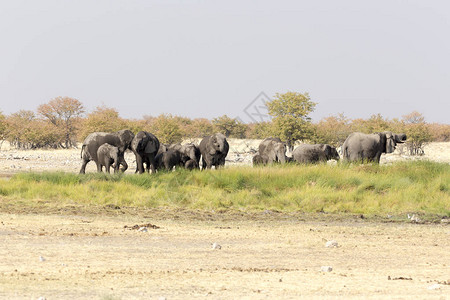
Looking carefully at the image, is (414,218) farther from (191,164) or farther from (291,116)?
(291,116)

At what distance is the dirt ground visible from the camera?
7.43 m

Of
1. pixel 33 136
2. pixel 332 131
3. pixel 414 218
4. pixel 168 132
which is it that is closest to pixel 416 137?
pixel 332 131

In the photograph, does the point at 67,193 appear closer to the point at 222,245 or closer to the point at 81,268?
the point at 222,245

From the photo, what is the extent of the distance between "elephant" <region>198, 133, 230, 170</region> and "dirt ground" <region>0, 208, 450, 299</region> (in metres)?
6.48

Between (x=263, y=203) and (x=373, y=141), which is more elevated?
(x=373, y=141)

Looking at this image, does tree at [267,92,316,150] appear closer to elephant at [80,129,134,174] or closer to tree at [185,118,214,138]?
tree at [185,118,214,138]

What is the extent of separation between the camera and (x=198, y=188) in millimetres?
18406

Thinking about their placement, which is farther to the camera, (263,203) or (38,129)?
(38,129)

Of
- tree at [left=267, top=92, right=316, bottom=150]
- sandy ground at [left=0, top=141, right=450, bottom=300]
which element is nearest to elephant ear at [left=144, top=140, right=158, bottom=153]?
sandy ground at [left=0, top=141, right=450, bottom=300]

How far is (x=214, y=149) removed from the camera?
72.7 feet

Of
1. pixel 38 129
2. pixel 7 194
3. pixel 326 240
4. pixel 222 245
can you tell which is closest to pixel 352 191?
pixel 326 240

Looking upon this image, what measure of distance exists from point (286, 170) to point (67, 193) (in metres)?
5.85

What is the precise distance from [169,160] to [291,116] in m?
35.5

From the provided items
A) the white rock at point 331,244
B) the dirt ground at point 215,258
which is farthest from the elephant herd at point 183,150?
the white rock at point 331,244
